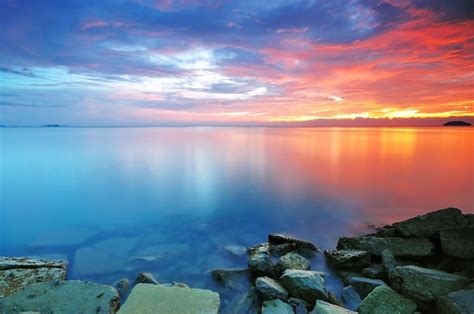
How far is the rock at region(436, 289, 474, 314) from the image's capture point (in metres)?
4.03

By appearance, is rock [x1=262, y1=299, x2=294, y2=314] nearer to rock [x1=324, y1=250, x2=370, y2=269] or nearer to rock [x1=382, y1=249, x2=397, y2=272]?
rock [x1=382, y1=249, x2=397, y2=272]

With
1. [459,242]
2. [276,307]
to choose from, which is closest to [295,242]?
[276,307]

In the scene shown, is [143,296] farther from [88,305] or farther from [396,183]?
[396,183]

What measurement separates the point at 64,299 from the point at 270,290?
366cm

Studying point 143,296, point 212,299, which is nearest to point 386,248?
point 212,299

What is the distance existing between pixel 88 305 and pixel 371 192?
560 inches

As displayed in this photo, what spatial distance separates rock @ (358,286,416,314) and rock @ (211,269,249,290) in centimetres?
258

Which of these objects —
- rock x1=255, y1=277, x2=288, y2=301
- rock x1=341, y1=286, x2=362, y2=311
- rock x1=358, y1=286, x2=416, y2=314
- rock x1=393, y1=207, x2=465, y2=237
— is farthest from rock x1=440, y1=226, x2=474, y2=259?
rock x1=255, y1=277, x2=288, y2=301

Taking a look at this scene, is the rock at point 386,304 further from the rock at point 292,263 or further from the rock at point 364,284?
the rock at point 292,263

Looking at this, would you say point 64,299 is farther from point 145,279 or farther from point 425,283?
point 425,283

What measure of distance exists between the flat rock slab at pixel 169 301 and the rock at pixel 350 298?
2.79 m

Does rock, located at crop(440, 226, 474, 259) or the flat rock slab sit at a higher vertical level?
rock, located at crop(440, 226, 474, 259)

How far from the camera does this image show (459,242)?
20.2 ft

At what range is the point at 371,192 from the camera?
1488 centimetres
